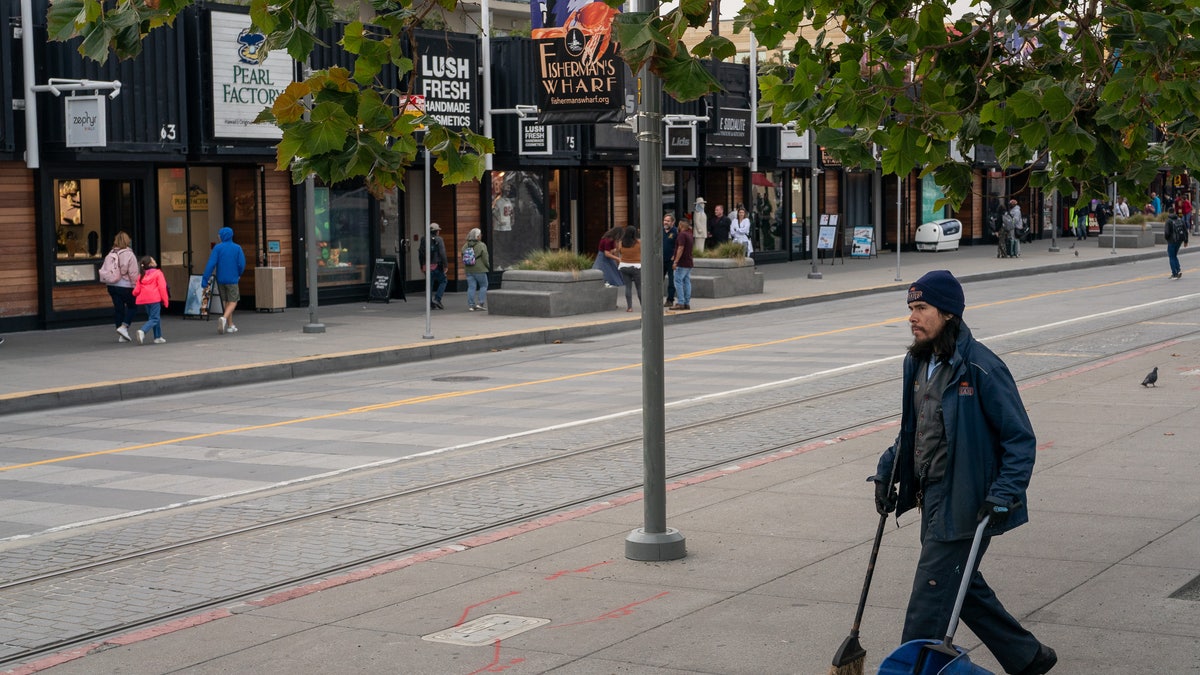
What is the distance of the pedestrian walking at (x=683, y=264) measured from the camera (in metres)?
27.5

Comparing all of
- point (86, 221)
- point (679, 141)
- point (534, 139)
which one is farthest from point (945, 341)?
point (534, 139)

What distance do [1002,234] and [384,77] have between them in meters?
22.0

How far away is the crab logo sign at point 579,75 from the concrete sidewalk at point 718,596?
18.7 meters

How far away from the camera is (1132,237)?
164 feet

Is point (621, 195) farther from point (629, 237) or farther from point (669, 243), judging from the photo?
point (629, 237)

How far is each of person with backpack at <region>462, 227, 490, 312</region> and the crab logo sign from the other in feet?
10.7

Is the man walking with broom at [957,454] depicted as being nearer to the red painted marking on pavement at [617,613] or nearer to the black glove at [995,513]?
the black glove at [995,513]

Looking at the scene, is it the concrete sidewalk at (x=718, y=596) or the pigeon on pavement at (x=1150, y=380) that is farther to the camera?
the pigeon on pavement at (x=1150, y=380)

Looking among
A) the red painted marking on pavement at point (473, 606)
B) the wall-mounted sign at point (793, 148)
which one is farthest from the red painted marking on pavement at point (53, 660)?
the wall-mounted sign at point (793, 148)

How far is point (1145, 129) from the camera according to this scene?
876 centimetres

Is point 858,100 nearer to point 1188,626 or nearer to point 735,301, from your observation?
point 1188,626

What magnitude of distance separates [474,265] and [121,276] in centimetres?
786

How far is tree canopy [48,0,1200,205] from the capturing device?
22.4 ft

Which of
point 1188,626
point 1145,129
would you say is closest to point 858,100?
point 1145,129
